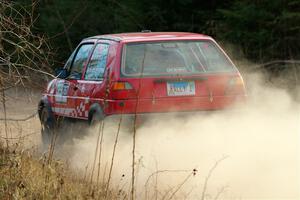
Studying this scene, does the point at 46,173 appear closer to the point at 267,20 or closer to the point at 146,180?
the point at 146,180

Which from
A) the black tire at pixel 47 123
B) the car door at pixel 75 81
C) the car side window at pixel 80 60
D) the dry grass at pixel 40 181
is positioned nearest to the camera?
the dry grass at pixel 40 181

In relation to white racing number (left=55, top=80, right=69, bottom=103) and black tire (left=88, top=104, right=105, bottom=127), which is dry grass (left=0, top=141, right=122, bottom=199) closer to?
black tire (left=88, top=104, right=105, bottom=127)

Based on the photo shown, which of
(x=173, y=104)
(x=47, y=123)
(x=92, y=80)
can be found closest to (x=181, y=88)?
(x=173, y=104)

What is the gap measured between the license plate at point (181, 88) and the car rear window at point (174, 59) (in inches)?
6.1

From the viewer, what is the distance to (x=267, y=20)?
2064cm

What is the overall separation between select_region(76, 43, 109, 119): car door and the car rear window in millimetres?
470

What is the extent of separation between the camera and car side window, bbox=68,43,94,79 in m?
12.2

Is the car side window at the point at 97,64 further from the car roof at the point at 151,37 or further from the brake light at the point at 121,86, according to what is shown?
the brake light at the point at 121,86

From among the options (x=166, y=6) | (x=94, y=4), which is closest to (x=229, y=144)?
(x=166, y=6)

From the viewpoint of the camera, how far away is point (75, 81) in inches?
474

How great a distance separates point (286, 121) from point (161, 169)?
8.56 feet

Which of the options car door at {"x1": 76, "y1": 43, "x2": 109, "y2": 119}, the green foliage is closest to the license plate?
car door at {"x1": 76, "y1": 43, "x2": 109, "y2": 119}

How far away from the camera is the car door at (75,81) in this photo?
39.0 feet

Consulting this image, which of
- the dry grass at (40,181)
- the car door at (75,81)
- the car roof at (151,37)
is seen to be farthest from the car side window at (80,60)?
the dry grass at (40,181)
